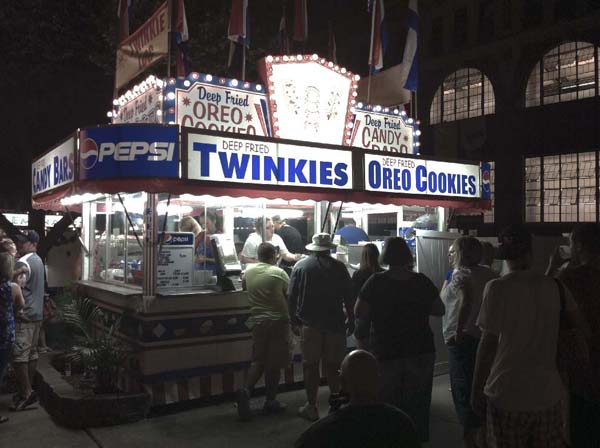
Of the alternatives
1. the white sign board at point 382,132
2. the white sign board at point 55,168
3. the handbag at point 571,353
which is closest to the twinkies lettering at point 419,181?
the white sign board at point 382,132

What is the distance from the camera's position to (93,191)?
253 inches

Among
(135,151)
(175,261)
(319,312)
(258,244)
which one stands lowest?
(319,312)

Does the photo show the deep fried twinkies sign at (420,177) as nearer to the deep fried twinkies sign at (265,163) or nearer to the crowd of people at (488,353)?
the deep fried twinkies sign at (265,163)

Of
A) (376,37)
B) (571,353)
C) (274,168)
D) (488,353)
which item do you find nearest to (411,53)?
(376,37)

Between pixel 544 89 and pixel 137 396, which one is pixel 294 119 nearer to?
pixel 137 396

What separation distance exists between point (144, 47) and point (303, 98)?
2.48 m

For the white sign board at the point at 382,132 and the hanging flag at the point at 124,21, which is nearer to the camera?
the hanging flag at the point at 124,21

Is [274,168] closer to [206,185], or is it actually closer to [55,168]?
[206,185]

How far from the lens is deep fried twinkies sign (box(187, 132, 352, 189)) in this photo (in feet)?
22.1

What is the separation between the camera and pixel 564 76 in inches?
814

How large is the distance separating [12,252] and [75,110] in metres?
16.0

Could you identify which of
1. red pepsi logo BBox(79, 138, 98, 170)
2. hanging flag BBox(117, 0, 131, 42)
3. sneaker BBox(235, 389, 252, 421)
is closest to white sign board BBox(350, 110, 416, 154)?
hanging flag BBox(117, 0, 131, 42)

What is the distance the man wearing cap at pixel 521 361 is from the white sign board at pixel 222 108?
5.44 metres

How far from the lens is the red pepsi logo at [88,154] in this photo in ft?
21.2
